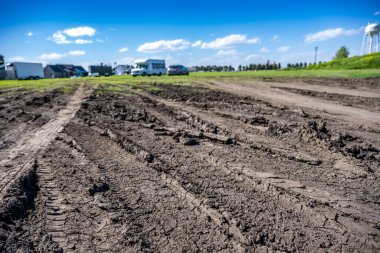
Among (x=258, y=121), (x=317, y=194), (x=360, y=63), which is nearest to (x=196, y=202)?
(x=317, y=194)

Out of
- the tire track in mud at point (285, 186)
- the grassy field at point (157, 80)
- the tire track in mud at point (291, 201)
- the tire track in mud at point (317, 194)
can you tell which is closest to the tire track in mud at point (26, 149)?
the tire track in mud at point (291, 201)

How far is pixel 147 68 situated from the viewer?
4959 cm

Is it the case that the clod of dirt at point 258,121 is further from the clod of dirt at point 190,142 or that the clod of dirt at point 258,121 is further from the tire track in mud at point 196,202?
the tire track in mud at point 196,202

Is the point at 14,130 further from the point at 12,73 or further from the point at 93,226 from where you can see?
the point at 12,73

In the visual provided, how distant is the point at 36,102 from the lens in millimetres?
12297

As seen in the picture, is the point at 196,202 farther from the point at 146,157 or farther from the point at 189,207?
the point at 146,157

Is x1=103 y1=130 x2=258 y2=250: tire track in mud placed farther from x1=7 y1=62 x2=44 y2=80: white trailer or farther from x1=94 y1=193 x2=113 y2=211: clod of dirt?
x1=7 y1=62 x2=44 y2=80: white trailer

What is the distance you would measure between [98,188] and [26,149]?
2.64 meters

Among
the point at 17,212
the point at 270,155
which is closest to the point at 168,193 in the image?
the point at 17,212

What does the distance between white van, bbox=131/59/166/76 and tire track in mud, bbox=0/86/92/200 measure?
40.4 m

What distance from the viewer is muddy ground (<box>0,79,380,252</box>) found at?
2.89 metres

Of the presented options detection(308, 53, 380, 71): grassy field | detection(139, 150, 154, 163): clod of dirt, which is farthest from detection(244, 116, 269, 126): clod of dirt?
detection(308, 53, 380, 71): grassy field

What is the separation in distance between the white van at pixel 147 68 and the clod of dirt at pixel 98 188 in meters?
45.0

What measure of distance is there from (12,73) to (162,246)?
60.8 m
